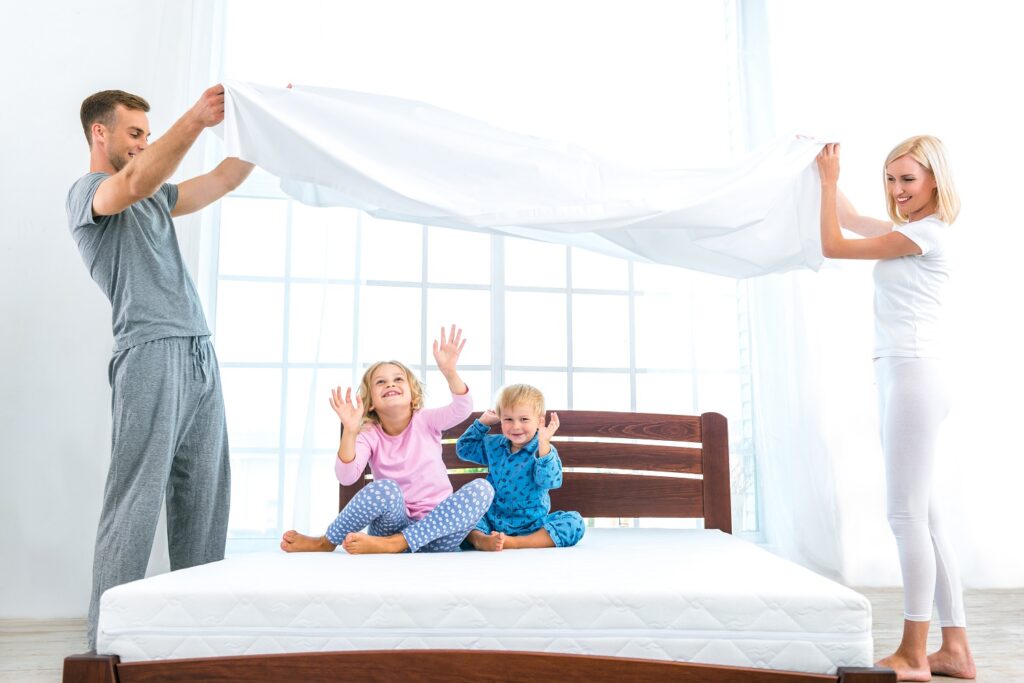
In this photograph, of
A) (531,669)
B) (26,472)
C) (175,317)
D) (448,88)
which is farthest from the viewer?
(448,88)

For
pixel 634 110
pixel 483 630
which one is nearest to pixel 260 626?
pixel 483 630

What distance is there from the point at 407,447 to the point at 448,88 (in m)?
1.44

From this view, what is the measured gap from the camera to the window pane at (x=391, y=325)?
2.90m

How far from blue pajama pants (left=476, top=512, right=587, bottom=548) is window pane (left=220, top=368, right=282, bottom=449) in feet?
3.17

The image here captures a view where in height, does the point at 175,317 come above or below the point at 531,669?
above

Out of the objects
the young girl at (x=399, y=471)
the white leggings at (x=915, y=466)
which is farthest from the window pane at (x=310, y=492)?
the white leggings at (x=915, y=466)

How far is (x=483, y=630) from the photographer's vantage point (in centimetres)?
146

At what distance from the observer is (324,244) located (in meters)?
2.86

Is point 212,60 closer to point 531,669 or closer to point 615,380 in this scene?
point 615,380

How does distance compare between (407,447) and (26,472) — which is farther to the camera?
(26,472)

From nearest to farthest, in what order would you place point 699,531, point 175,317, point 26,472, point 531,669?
1. point 531,669
2. point 175,317
3. point 699,531
4. point 26,472

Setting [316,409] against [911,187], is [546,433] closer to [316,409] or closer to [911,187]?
[316,409]

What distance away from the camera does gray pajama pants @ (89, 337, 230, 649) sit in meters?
1.95

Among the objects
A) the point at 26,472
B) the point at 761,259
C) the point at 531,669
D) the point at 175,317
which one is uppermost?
the point at 761,259
